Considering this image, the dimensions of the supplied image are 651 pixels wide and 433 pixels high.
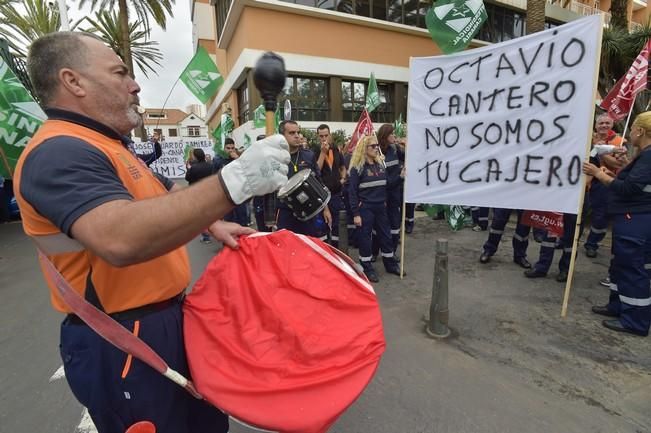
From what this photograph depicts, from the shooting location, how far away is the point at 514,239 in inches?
219

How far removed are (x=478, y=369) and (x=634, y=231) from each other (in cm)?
207

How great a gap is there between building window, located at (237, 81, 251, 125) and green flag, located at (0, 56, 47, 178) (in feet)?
35.8

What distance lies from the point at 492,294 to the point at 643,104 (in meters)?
8.99

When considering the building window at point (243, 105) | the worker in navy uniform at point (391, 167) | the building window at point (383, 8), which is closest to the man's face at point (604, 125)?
the worker in navy uniform at point (391, 167)

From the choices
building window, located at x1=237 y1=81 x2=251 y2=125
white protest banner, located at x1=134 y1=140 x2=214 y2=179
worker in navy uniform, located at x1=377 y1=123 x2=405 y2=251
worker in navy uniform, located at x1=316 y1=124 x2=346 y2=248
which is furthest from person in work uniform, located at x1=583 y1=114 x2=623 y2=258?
building window, located at x1=237 y1=81 x2=251 y2=125

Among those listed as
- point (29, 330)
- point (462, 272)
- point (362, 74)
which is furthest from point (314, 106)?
point (29, 330)

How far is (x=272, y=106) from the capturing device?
56.8 inches

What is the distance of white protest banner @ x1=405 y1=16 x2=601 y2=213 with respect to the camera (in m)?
A: 3.51

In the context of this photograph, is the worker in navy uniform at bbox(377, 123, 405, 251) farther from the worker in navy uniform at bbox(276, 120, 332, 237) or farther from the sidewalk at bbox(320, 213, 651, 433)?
the sidewalk at bbox(320, 213, 651, 433)

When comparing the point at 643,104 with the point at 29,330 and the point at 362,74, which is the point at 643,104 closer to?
the point at 362,74

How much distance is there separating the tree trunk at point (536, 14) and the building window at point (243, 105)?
37.0ft

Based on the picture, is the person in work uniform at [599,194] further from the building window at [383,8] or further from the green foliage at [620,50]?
the building window at [383,8]

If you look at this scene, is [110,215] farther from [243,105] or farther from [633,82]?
[243,105]

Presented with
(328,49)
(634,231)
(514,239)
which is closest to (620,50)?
(514,239)
